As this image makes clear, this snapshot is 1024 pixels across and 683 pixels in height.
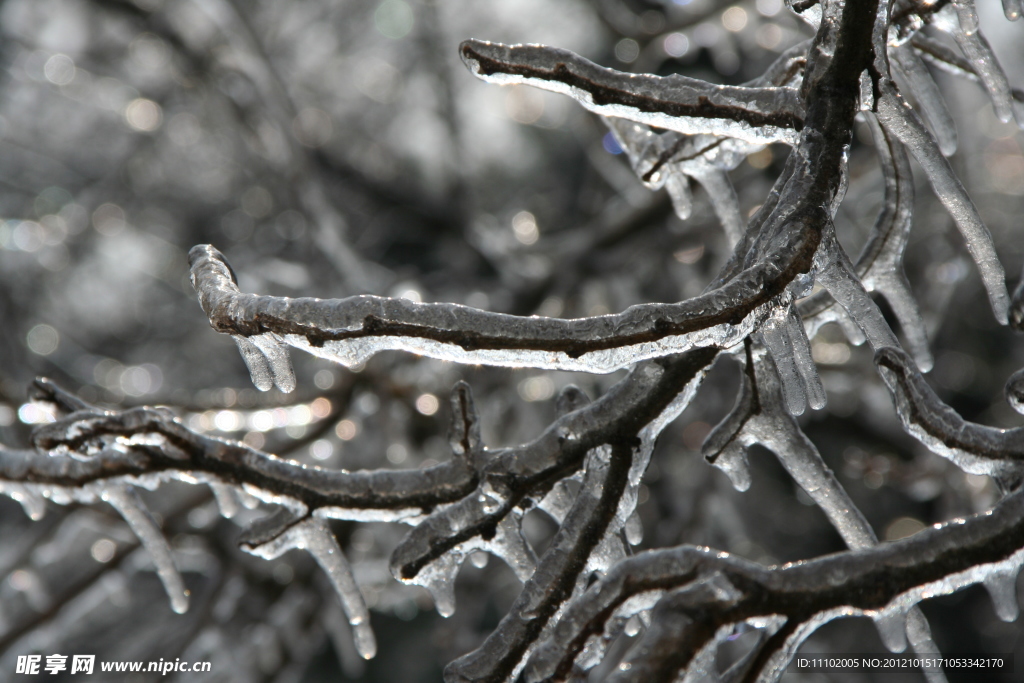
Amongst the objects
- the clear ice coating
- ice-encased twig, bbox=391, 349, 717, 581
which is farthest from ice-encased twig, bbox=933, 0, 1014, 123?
ice-encased twig, bbox=391, 349, 717, 581

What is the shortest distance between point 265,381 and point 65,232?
3.86 m

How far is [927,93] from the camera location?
1007 mm

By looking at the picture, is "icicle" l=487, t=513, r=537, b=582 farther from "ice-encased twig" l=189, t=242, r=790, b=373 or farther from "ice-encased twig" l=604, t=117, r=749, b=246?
"ice-encased twig" l=604, t=117, r=749, b=246

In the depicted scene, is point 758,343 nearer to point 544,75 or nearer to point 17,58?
point 544,75

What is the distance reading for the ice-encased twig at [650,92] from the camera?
2.84 ft

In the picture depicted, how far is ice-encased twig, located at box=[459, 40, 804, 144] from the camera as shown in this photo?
865mm

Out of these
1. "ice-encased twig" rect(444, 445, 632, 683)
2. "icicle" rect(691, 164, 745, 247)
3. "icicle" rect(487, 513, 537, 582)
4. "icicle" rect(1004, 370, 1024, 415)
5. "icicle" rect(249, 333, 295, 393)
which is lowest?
"ice-encased twig" rect(444, 445, 632, 683)

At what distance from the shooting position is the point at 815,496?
0.97 m

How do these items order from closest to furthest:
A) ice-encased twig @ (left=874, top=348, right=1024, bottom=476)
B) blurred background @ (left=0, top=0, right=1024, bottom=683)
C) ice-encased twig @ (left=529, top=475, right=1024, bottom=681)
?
ice-encased twig @ (left=529, top=475, right=1024, bottom=681) < ice-encased twig @ (left=874, top=348, right=1024, bottom=476) < blurred background @ (left=0, top=0, right=1024, bottom=683)

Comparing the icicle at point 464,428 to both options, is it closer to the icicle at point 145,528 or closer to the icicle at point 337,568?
the icicle at point 337,568

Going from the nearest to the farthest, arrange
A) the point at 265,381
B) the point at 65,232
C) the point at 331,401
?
the point at 265,381 < the point at 331,401 < the point at 65,232

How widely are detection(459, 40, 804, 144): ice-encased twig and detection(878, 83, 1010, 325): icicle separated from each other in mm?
107

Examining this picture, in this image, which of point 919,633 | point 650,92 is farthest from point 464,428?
point 919,633

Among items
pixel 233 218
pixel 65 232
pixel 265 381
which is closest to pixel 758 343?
pixel 265 381
